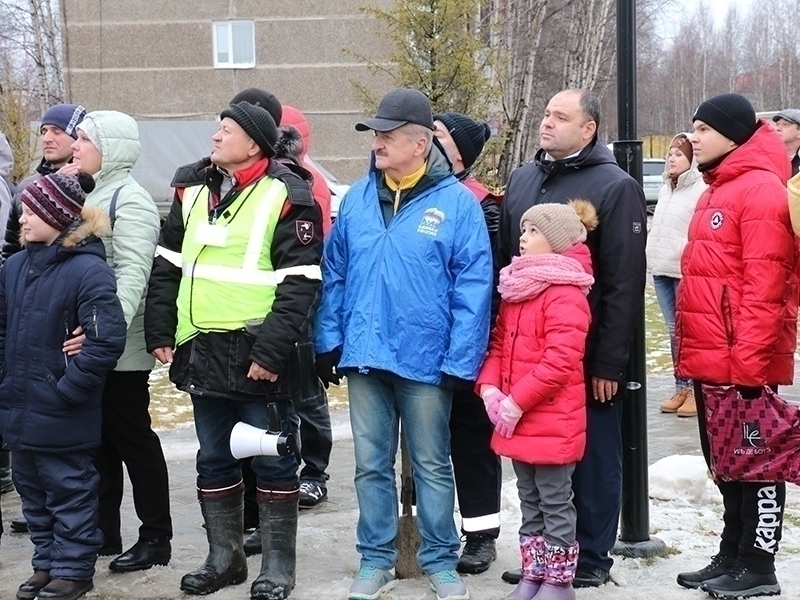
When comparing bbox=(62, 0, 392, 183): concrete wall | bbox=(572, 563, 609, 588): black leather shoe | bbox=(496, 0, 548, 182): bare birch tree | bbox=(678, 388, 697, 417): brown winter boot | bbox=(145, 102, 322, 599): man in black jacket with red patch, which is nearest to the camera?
bbox=(145, 102, 322, 599): man in black jacket with red patch

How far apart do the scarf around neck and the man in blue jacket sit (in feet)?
0.51

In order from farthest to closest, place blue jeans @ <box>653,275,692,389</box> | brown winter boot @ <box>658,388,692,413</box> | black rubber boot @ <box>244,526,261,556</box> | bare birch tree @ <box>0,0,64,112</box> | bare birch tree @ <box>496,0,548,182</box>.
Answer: bare birch tree @ <box>0,0,64,112</box>
bare birch tree @ <box>496,0,548,182</box>
blue jeans @ <box>653,275,692,389</box>
brown winter boot @ <box>658,388,692,413</box>
black rubber boot @ <box>244,526,261,556</box>

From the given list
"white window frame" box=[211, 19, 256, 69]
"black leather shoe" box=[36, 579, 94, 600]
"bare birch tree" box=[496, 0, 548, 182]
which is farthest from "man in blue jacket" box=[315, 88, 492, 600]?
"white window frame" box=[211, 19, 256, 69]

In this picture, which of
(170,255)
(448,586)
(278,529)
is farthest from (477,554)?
(170,255)

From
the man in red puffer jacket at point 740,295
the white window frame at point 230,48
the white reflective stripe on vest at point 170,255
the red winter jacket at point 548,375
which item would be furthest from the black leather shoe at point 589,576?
the white window frame at point 230,48

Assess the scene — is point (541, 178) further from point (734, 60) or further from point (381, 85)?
point (734, 60)

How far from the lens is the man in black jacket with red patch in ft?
15.0

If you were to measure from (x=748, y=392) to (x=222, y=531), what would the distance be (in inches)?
91.4

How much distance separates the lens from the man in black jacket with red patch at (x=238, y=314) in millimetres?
4559

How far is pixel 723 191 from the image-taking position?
4633 mm

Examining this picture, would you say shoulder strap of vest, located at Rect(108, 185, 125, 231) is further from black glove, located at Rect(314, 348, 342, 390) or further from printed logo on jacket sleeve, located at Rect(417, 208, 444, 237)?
printed logo on jacket sleeve, located at Rect(417, 208, 444, 237)

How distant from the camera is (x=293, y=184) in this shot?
470 cm

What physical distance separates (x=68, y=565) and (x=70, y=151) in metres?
2.17

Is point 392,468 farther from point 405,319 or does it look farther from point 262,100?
point 262,100
